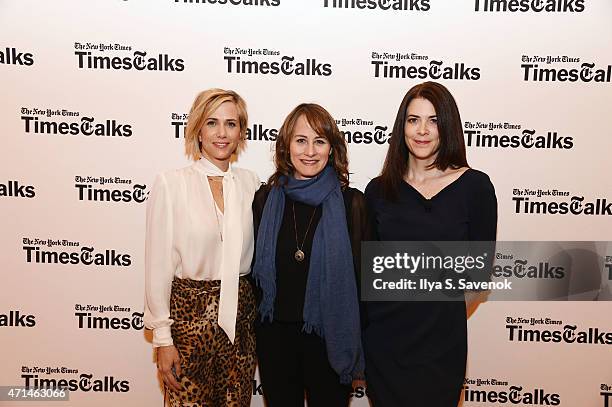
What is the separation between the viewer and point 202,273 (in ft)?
7.50

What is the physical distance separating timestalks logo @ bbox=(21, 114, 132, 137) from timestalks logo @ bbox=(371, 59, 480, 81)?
4.65 ft

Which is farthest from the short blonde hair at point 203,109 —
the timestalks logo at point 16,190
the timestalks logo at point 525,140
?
the timestalks logo at point 525,140

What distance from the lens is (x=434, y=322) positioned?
2.25 m

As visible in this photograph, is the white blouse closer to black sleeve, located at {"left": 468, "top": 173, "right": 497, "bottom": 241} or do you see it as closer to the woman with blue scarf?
the woman with blue scarf

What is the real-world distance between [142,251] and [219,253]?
0.89m

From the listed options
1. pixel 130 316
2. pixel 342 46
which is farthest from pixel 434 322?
pixel 130 316

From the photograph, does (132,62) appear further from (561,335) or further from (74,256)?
(561,335)

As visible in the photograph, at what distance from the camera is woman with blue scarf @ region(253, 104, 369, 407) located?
7.33 feet

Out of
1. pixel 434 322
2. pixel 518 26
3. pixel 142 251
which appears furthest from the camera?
pixel 142 251

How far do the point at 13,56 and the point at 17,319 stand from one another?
1.48m

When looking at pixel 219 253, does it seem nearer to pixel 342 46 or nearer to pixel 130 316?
pixel 130 316

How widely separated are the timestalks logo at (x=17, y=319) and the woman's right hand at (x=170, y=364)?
3.96ft

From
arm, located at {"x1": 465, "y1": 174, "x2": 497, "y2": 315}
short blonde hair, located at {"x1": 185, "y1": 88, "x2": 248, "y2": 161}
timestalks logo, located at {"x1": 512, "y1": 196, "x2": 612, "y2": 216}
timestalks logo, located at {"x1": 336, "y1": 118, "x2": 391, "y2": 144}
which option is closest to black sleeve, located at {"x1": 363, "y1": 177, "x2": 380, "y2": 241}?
arm, located at {"x1": 465, "y1": 174, "x2": 497, "y2": 315}
